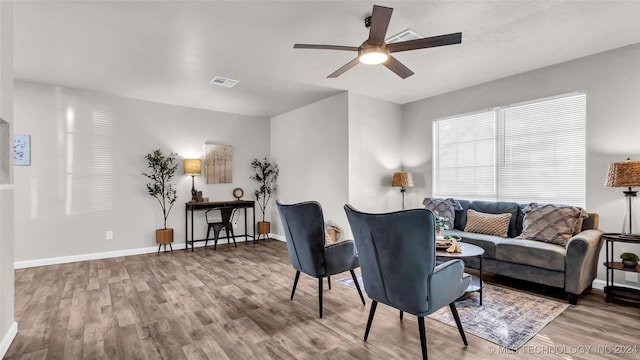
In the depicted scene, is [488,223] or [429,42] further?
[488,223]

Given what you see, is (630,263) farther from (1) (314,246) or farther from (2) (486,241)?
(1) (314,246)

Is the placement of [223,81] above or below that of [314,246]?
above

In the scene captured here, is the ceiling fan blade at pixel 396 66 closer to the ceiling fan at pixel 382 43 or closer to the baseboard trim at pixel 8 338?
the ceiling fan at pixel 382 43

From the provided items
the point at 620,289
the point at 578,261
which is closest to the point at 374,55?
the point at 578,261

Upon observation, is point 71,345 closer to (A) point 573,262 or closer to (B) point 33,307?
(B) point 33,307

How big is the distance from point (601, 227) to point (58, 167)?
23.4 ft

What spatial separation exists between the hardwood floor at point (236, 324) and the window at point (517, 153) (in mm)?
1422

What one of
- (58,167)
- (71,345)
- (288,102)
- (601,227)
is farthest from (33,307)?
(601,227)

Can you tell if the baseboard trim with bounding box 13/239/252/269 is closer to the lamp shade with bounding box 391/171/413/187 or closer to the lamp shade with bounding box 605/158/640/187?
the lamp shade with bounding box 391/171/413/187

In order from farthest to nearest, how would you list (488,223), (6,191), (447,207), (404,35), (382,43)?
(447,207), (488,223), (404,35), (382,43), (6,191)

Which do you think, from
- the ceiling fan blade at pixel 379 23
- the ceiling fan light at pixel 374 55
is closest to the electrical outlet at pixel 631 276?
the ceiling fan light at pixel 374 55

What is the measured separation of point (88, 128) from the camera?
16.2 feet

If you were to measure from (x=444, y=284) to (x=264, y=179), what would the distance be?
510 centimetres

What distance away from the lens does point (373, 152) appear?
207 inches
